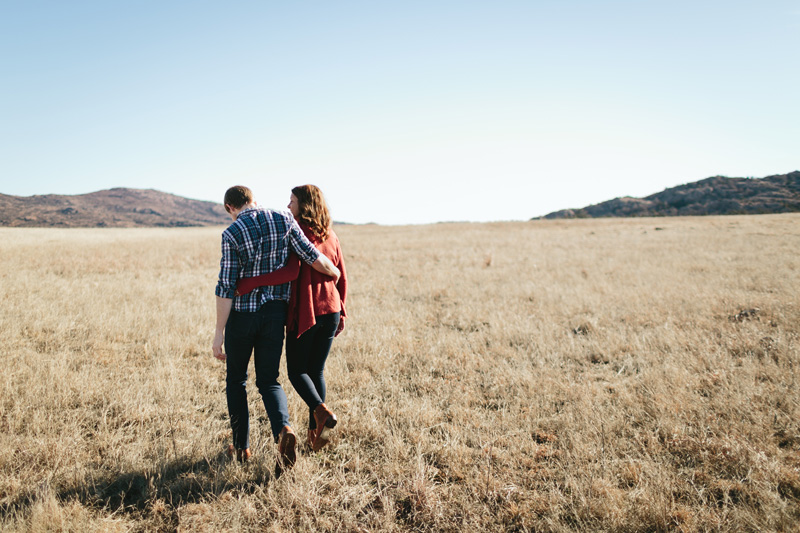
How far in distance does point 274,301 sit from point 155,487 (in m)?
1.77

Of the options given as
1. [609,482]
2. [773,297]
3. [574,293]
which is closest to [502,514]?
[609,482]

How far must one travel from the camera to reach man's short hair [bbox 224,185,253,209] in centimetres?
304

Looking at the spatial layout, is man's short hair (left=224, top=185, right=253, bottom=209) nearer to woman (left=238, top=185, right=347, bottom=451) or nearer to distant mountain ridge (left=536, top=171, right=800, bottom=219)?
woman (left=238, top=185, right=347, bottom=451)

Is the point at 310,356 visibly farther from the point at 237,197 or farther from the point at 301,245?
the point at 237,197

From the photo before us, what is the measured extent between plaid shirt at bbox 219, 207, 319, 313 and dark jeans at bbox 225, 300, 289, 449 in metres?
0.09

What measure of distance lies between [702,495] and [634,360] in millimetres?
3122

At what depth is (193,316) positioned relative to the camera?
25.6 ft

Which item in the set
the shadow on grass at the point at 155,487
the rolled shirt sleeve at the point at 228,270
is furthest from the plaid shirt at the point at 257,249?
the shadow on grass at the point at 155,487

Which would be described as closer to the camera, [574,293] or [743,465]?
[743,465]

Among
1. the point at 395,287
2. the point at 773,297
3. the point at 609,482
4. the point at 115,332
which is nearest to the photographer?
the point at 609,482

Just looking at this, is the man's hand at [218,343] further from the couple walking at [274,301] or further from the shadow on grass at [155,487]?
the shadow on grass at [155,487]

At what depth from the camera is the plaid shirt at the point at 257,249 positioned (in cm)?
288

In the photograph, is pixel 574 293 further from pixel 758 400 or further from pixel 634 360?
pixel 758 400

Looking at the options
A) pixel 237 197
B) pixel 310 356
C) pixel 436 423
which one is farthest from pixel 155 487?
pixel 436 423
